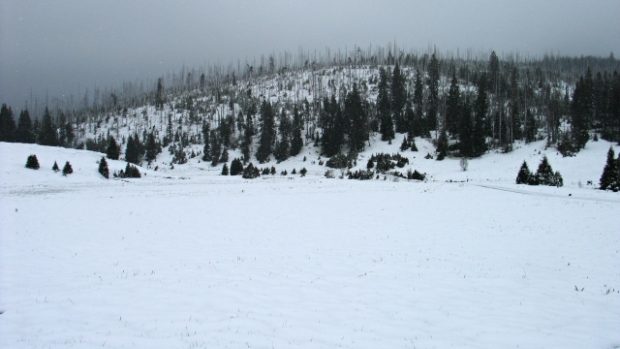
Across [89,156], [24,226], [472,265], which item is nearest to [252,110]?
[89,156]

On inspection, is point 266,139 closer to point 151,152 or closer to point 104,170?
point 151,152

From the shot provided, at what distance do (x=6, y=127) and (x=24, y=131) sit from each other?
3410 millimetres

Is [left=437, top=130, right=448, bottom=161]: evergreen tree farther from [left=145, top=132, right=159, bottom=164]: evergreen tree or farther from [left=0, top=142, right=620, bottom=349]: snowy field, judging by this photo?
[left=145, top=132, right=159, bottom=164]: evergreen tree

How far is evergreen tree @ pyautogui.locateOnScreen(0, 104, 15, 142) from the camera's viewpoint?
Result: 76.7 m

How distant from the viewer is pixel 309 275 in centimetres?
1145

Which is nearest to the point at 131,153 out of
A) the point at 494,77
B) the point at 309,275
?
the point at 309,275

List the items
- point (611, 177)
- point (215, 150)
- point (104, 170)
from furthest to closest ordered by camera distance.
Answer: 1. point (215, 150)
2. point (104, 170)
3. point (611, 177)

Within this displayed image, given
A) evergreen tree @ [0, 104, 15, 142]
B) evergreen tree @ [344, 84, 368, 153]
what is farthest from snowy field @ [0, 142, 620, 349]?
evergreen tree @ [0, 104, 15, 142]

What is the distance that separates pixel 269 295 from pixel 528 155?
5785 cm

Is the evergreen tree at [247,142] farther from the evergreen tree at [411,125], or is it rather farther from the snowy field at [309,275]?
the snowy field at [309,275]

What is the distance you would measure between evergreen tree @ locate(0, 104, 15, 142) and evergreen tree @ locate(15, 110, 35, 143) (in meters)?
1.20

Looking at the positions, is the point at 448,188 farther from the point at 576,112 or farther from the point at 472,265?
the point at 576,112

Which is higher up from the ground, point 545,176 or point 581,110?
point 581,110

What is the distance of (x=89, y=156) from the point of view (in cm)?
5284
